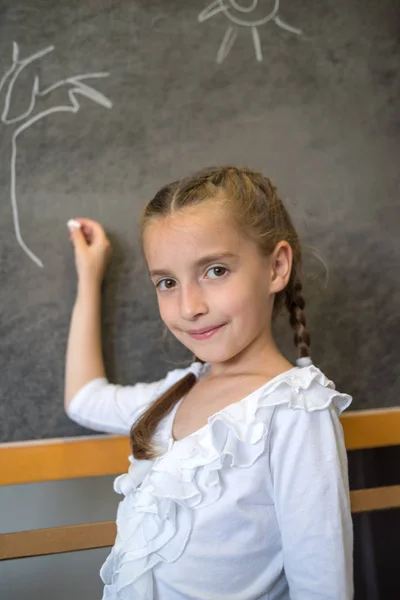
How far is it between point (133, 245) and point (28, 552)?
1.73 feet

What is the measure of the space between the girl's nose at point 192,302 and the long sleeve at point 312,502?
A: 166mm

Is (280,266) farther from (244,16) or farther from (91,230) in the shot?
(244,16)

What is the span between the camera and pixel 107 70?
37.5 inches

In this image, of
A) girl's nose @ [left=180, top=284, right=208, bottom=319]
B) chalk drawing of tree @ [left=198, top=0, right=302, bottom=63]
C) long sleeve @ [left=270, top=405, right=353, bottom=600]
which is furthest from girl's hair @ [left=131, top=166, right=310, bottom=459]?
chalk drawing of tree @ [left=198, top=0, right=302, bottom=63]

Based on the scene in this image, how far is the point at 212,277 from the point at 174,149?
0.35 m

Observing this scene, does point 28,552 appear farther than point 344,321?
No

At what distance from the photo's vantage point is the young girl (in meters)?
0.65

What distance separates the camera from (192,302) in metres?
0.71

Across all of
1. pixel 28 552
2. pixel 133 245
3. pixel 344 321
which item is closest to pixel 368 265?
pixel 344 321

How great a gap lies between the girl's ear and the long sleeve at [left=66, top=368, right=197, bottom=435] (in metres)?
0.23

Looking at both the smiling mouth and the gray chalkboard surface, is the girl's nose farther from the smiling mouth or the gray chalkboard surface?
the gray chalkboard surface

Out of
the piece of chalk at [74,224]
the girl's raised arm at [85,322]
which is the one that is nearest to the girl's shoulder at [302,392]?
the girl's raised arm at [85,322]

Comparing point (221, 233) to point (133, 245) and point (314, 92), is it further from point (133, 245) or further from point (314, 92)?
point (314, 92)

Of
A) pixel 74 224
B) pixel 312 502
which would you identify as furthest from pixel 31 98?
pixel 312 502
